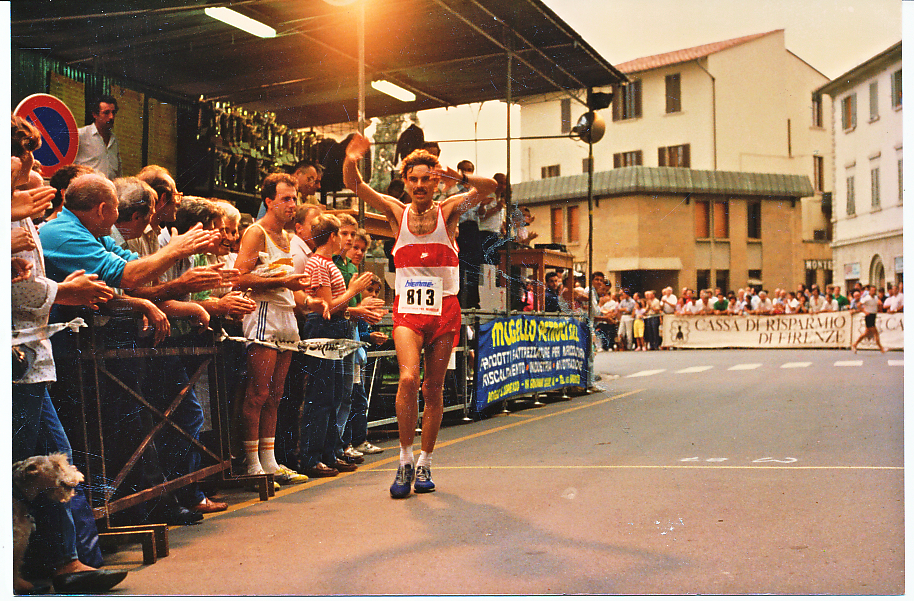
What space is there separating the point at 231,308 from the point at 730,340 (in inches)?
497

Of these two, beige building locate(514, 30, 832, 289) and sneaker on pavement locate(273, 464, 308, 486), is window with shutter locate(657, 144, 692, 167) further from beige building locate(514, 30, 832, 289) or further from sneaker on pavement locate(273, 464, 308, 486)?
sneaker on pavement locate(273, 464, 308, 486)

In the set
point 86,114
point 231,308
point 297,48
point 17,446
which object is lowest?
point 17,446

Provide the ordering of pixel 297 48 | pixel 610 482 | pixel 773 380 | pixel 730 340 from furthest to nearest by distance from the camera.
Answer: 1. pixel 730 340
2. pixel 773 380
3. pixel 297 48
4. pixel 610 482

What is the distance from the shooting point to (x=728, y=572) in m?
3.18

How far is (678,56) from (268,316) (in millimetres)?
2798

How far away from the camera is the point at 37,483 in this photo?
3088 millimetres

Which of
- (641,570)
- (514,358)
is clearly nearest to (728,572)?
(641,570)

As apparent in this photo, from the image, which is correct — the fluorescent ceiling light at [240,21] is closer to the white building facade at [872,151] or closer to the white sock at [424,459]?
the white sock at [424,459]

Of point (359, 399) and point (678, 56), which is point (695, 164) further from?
point (359, 399)

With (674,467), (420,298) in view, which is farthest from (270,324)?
(674,467)

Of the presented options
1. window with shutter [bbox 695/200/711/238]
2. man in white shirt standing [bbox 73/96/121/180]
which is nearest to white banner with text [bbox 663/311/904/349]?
window with shutter [bbox 695/200/711/238]

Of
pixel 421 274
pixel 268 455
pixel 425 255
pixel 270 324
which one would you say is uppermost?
pixel 425 255

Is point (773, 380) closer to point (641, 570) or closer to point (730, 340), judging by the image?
point (730, 340)

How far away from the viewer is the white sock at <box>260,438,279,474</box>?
5000 millimetres
